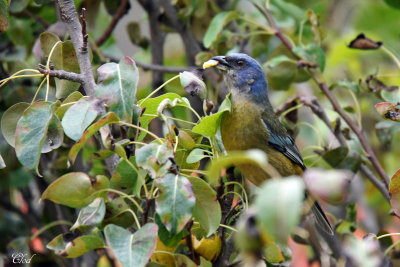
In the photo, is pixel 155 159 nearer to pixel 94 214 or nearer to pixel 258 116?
pixel 94 214

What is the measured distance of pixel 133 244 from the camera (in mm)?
1668

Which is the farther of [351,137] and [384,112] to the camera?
[351,137]

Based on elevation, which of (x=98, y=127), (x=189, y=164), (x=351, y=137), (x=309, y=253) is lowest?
(x=309, y=253)

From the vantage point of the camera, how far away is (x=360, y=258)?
1197 millimetres

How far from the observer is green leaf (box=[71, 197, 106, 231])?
1796mm

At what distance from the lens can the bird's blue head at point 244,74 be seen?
3.22 m

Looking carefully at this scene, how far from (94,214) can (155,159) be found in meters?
0.33

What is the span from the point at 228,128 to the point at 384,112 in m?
0.82

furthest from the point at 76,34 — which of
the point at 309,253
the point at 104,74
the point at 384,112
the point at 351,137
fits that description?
the point at 309,253

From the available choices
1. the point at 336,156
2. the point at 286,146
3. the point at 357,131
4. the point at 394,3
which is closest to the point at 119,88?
the point at 336,156

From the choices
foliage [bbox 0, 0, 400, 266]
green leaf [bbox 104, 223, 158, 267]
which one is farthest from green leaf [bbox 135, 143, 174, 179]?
green leaf [bbox 104, 223, 158, 267]

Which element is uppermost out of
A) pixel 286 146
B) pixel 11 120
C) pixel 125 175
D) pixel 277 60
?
pixel 11 120

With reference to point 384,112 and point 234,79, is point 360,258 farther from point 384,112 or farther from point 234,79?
point 234,79

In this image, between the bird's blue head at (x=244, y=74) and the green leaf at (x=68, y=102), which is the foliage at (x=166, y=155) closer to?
the green leaf at (x=68, y=102)
